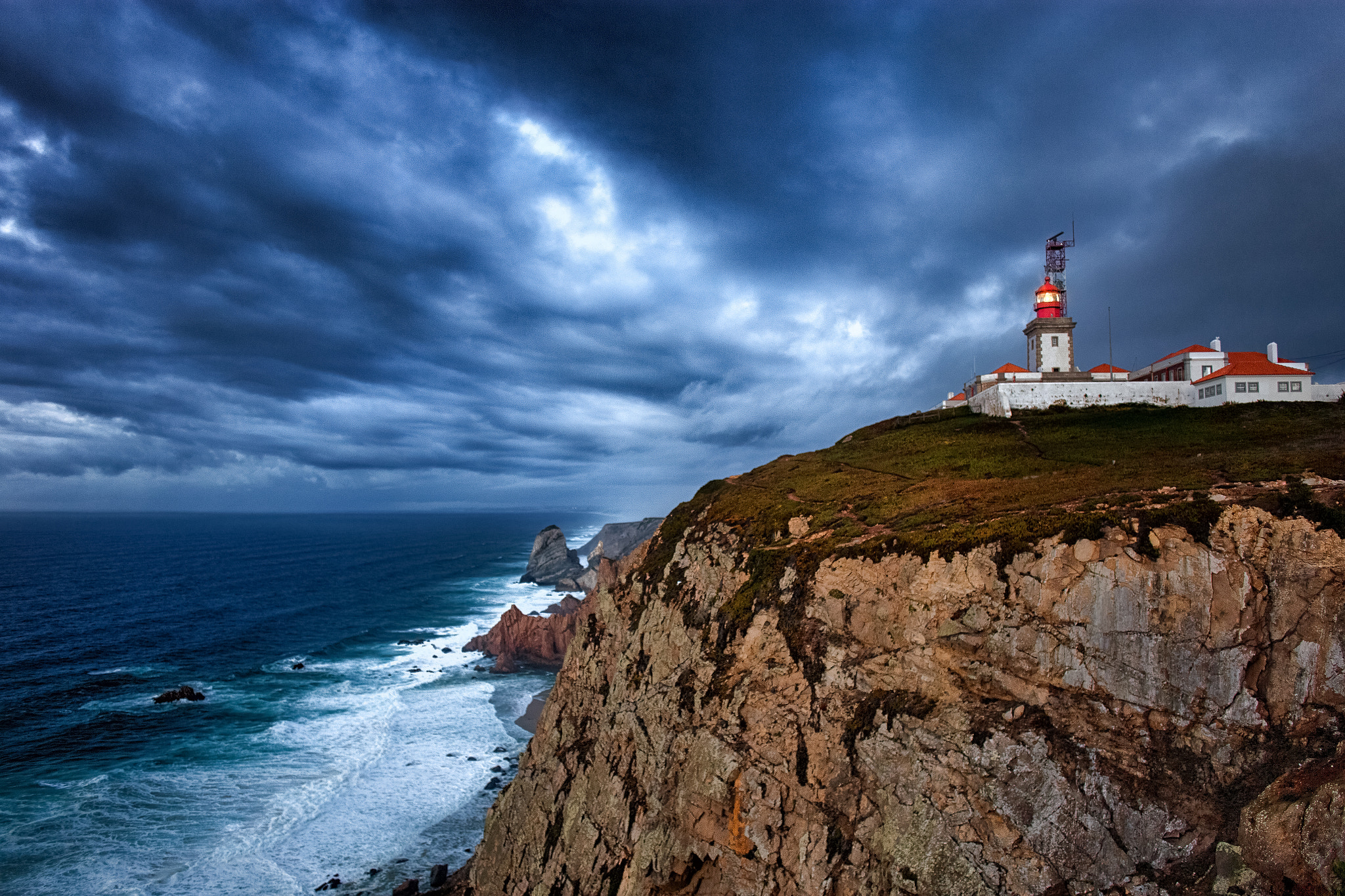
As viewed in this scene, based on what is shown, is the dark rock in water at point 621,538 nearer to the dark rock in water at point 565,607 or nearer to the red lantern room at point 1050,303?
the dark rock in water at point 565,607

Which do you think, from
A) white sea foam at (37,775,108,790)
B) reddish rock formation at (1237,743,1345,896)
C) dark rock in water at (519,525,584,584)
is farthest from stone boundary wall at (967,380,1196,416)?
dark rock in water at (519,525,584,584)

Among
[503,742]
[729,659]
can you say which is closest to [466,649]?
[503,742]

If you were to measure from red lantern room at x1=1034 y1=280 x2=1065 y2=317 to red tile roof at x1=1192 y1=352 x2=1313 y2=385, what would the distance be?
11.8 metres

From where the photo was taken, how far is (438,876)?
32.6m

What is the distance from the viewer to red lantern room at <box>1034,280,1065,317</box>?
164 ft

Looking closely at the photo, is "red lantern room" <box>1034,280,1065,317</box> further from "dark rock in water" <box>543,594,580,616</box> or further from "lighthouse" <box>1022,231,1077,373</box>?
"dark rock in water" <box>543,594,580,616</box>

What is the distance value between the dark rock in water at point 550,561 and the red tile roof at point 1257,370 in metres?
96.9

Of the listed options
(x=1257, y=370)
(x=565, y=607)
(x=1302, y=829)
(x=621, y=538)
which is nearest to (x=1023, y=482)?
(x=1302, y=829)

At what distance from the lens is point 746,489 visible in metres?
39.8

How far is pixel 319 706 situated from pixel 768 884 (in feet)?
167

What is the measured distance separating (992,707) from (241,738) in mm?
55546

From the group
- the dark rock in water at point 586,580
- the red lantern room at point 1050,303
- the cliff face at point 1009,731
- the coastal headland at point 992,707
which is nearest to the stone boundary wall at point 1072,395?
the red lantern room at point 1050,303

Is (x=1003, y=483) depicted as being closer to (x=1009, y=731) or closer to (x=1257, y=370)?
(x=1009, y=731)

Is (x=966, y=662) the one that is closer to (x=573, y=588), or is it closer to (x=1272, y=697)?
(x=1272, y=697)
